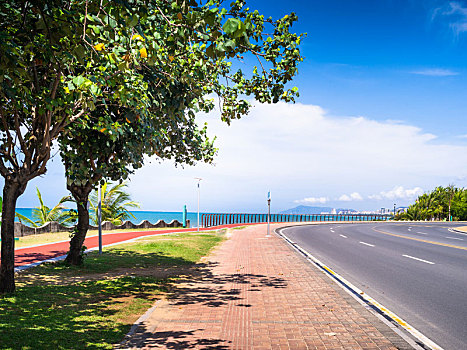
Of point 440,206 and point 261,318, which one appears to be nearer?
point 261,318

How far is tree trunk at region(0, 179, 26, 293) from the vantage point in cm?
799

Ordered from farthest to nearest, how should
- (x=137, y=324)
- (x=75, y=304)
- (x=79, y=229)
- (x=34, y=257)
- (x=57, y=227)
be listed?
(x=57, y=227)
(x=34, y=257)
(x=79, y=229)
(x=75, y=304)
(x=137, y=324)

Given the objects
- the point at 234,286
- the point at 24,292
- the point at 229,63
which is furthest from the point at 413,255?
the point at 24,292

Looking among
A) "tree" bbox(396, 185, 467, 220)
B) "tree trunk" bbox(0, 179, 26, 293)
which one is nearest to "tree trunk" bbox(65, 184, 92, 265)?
"tree trunk" bbox(0, 179, 26, 293)

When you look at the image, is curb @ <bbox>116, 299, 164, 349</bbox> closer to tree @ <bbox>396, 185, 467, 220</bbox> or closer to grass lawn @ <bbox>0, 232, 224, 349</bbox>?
grass lawn @ <bbox>0, 232, 224, 349</bbox>

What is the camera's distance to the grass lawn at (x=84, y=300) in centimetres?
549

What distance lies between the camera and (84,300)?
775 centimetres

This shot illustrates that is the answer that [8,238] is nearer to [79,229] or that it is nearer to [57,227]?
[79,229]

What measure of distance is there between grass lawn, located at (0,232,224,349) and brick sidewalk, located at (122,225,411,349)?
1.79ft

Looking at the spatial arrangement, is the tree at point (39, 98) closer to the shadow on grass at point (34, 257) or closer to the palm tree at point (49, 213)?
the shadow on grass at point (34, 257)

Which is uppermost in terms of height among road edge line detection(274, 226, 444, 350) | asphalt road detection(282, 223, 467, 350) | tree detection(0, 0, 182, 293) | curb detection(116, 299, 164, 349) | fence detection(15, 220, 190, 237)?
tree detection(0, 0, 182, 293)

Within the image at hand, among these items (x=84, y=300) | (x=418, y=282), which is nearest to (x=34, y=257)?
(x=84, y=300)

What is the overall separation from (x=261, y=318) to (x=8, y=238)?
5735 mm

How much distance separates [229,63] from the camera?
11516 mm
